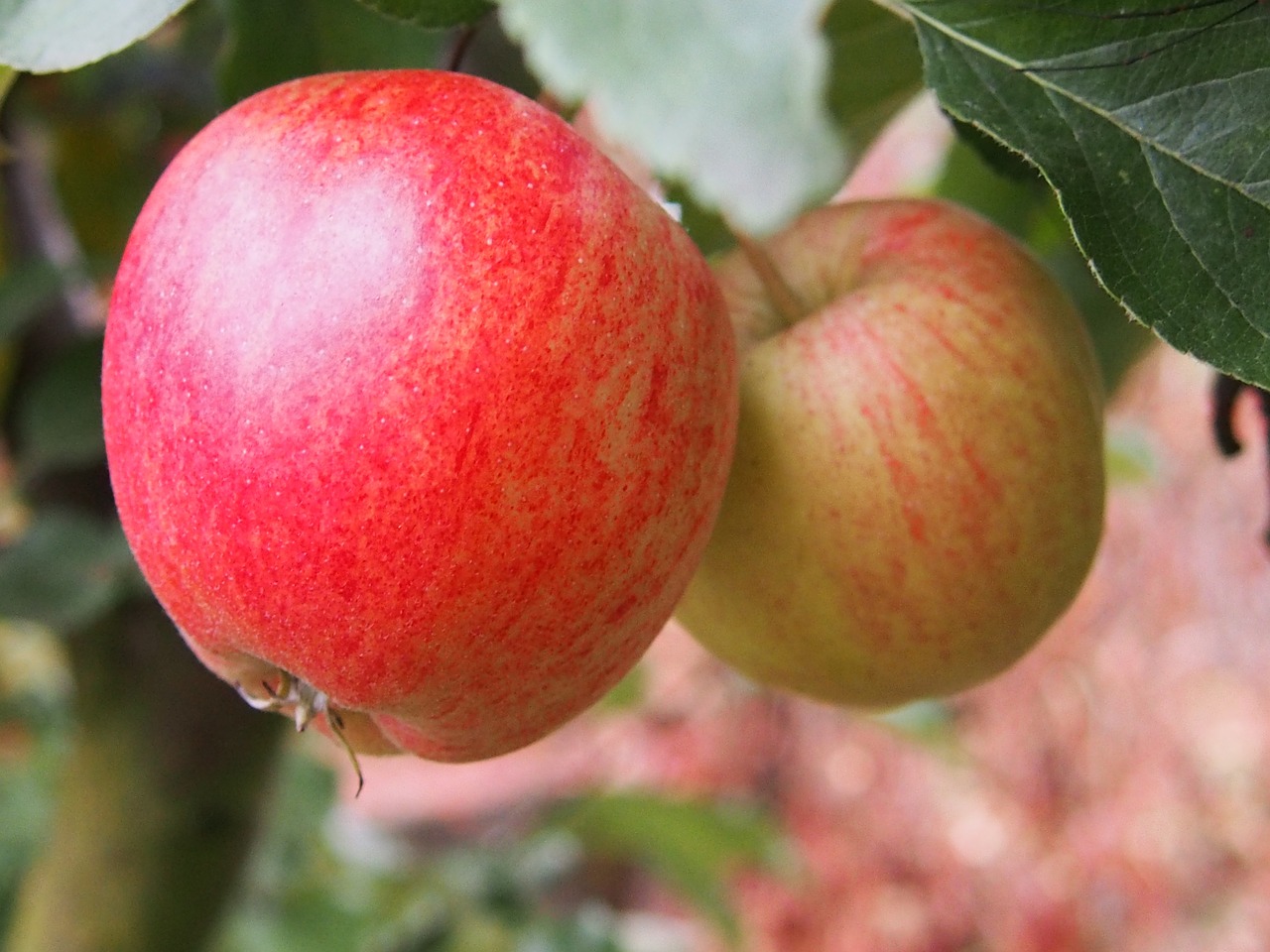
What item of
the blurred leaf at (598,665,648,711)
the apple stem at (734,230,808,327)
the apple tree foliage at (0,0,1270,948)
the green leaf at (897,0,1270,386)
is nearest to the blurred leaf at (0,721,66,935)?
the apple tree foliage at (0,0,1270,948)

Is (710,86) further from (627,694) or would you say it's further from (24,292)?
(627,694)

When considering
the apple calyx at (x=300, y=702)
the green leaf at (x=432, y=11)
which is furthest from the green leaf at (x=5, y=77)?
the apple calyx at (x=300, y=702)

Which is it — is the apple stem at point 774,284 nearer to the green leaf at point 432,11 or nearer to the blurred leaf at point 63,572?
the green leaf at point 432,11

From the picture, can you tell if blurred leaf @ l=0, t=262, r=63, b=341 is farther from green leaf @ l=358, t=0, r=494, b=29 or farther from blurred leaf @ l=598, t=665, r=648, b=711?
blurred leaf @ l=598, t=665, r=648, b=711

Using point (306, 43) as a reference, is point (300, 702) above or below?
below

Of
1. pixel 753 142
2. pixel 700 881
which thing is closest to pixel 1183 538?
pixel 700 881

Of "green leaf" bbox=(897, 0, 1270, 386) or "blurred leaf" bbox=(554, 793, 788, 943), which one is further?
"blurred leaf" bbox=(554, 793, 788, 943)

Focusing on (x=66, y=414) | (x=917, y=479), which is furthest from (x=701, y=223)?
(x=66, y=414)
